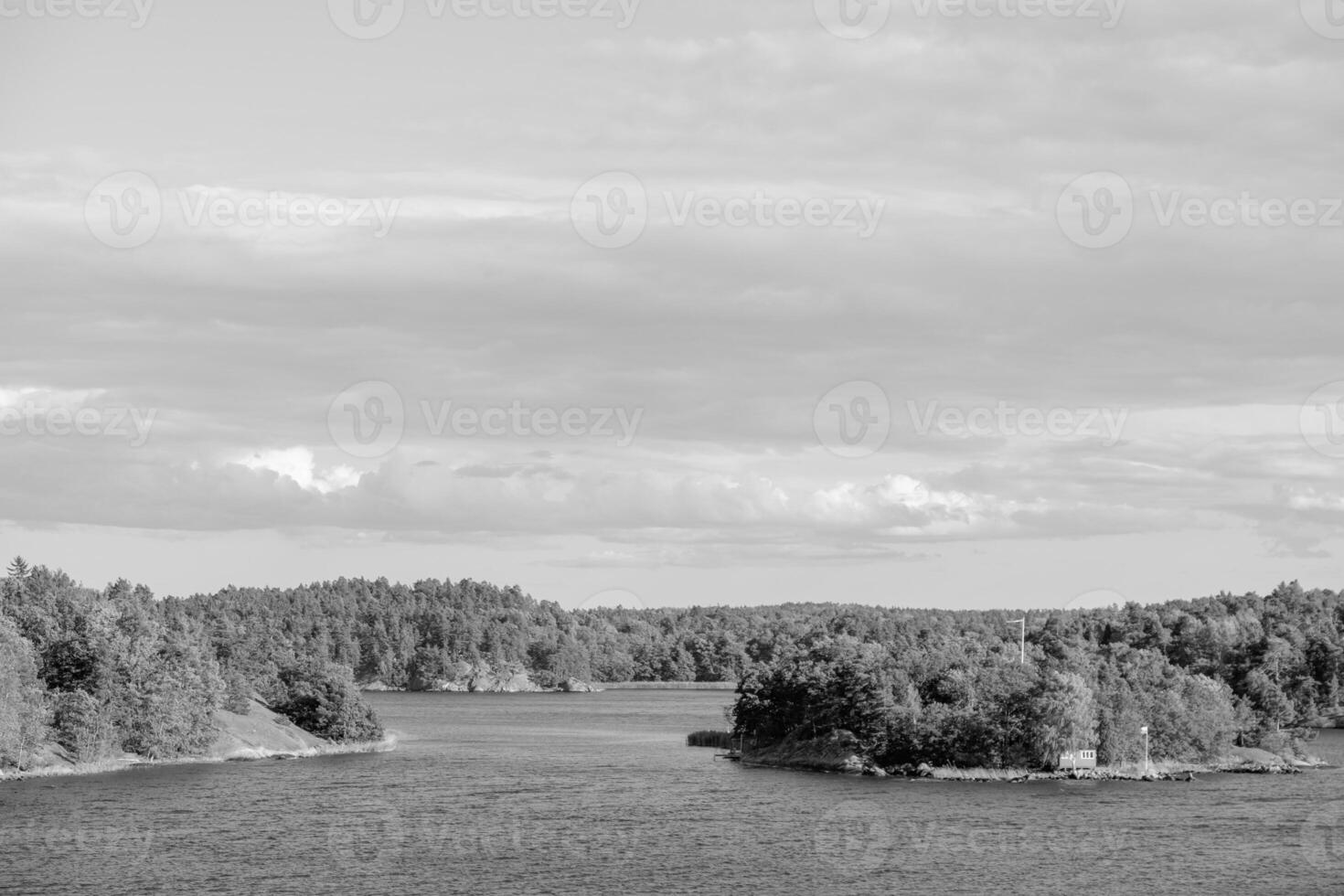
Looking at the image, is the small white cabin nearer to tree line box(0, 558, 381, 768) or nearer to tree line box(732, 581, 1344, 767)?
tree line box(732, 581, 1344, 767)

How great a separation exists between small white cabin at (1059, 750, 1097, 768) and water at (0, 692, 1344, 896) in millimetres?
3201

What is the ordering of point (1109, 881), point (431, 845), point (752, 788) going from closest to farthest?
1. point (1109, 881)
2. point (431, 845)
3. point (752, 788)

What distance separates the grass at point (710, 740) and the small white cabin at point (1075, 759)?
1656 inches

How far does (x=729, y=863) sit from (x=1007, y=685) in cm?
4801

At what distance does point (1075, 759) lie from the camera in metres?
122

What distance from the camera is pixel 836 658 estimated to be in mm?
133125

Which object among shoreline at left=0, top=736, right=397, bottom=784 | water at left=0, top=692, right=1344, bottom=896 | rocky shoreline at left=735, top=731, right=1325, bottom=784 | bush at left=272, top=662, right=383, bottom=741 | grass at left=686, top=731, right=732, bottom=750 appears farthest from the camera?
grass at left=686, top=731, right=732, bottom=750

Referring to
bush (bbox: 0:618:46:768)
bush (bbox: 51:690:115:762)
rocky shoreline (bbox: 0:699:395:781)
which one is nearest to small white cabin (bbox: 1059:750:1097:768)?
rocky shoreline (bbox: 0:699:395:781)

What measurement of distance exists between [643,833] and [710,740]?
68.9 m

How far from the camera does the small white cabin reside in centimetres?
12194

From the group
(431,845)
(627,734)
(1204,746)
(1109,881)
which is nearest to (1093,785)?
(1204,746)

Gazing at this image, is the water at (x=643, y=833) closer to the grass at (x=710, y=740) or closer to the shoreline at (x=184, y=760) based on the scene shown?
the shoreline at (x=184, y=760)

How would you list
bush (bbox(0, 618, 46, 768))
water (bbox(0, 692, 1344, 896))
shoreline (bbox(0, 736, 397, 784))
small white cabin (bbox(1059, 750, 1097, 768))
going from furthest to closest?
1. small white cabin (bbox(1059, 750, 1097, 768))
2. shoreline (bbox(0, 736, 397, 784))
3. bush (bbox(0, 618, 46, 768))
4. water (bbox(0, 692, 1344, 896))

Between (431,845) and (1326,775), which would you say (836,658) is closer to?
(1326,775)
